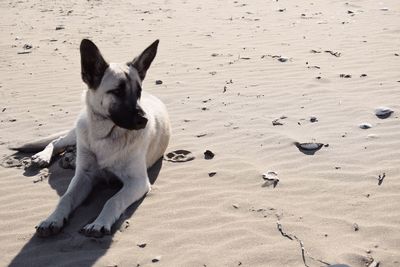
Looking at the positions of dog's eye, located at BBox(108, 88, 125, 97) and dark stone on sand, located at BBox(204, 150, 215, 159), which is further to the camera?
dark stone on sand, located at BBox(204, 150, 215, 159)

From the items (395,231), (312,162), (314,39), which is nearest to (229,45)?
(314,39)

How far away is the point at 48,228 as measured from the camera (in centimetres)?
383

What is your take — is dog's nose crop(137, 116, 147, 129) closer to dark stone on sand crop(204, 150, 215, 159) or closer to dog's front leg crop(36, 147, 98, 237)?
dog's front leg crop(36, 147, 98, 237)

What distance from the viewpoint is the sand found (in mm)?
3633

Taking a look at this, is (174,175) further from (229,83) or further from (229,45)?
(229,45)

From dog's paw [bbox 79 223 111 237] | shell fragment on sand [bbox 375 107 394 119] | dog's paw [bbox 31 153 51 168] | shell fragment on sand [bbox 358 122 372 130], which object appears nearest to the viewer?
dog's paw [bbox 79 223 111 237]

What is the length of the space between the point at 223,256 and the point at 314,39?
23.1ft

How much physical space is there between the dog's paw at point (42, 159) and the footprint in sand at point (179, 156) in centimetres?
121

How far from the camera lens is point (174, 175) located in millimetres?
4871

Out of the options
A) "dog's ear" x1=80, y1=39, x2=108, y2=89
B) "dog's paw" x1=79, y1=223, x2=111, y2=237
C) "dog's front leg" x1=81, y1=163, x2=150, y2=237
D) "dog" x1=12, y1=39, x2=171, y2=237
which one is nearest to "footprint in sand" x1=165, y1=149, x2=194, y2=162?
"dog" x1=12, y1=39, x2=171, y2=237

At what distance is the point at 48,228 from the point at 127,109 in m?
1.14

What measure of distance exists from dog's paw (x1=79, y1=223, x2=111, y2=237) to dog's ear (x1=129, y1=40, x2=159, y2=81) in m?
1.56

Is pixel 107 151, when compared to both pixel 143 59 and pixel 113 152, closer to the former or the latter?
pixel 113 152

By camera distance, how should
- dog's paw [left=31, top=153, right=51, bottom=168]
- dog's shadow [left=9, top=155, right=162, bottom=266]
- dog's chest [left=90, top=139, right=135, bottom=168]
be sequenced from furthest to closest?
dog's paw [left=31, top=153, right=51, bottom=168]
dog's chest [left=90, top=139, right=135, bottom=168]
dog's shadow [left=9, top=155, right=162, bottom=266]
